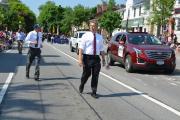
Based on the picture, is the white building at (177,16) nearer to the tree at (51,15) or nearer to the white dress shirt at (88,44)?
the white dress shirt at (88,44)

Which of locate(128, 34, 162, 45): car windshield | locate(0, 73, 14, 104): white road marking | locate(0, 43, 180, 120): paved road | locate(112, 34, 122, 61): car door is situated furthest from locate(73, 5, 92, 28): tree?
locate(0, 43, 180, 120): paved road

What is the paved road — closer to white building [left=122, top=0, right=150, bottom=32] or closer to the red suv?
the red suv

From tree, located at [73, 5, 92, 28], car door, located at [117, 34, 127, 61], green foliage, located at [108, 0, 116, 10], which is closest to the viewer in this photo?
car door, located at [117, 34, 127, 61]

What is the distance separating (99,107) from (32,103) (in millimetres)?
1423

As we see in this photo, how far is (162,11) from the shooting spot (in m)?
50.9

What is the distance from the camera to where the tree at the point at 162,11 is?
50784 mm

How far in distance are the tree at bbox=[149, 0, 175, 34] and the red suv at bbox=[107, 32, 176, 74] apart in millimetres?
31717

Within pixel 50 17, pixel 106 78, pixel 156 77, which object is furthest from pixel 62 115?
pixel 50 17

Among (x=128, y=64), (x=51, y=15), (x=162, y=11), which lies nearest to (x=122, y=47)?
(x=128, y=64)

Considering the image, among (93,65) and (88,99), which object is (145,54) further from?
(88,99)

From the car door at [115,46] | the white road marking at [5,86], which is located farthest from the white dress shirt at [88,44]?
the car door at [115,46]

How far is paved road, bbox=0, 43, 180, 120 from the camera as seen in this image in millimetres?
9164

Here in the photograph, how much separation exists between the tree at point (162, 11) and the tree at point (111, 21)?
23.4 meters

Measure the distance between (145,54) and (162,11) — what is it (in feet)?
110
